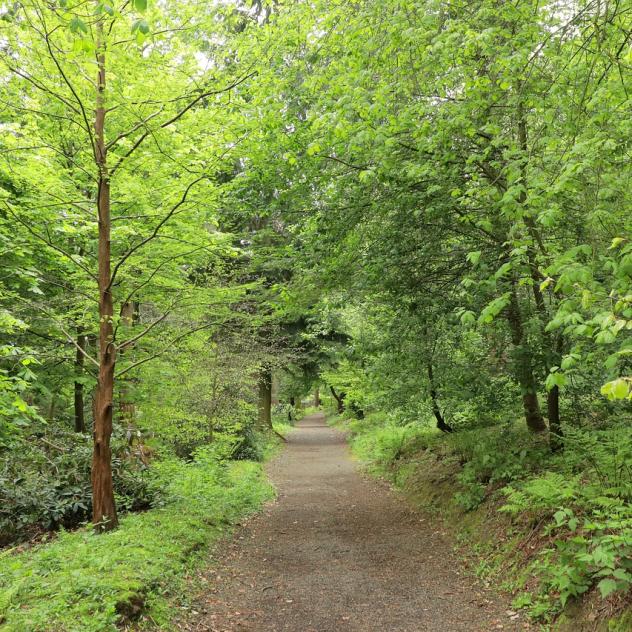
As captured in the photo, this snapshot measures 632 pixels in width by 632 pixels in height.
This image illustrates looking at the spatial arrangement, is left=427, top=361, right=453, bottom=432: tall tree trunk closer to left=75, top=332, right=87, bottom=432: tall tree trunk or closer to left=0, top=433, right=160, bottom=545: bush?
left=0, top=433, right=160, bottom=545: bush

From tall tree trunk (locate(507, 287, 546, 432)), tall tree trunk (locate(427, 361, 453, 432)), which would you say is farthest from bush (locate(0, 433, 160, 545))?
tall tree trunk (locate(507, 287, 546, 432))

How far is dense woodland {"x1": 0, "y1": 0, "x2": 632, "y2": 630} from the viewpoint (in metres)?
4.86

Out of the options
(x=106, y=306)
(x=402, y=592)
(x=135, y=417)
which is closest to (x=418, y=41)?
(x=106, y=306)

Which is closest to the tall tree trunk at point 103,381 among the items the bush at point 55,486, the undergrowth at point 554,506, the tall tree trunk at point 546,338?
the bush at point 55,486

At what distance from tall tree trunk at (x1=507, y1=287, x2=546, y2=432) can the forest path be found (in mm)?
2616

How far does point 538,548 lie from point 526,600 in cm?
82

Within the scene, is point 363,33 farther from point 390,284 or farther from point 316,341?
point 316,341

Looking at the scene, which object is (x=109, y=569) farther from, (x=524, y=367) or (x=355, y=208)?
(x=524, y=367)

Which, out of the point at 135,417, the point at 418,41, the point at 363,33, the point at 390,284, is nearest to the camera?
the point at 418,41

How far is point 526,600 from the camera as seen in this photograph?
5133 mm

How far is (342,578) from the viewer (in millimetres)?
6488

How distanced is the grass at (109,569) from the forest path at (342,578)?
49cm

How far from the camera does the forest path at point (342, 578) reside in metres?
5.24

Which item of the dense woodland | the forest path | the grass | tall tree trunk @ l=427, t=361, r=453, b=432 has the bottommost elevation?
the forest path
